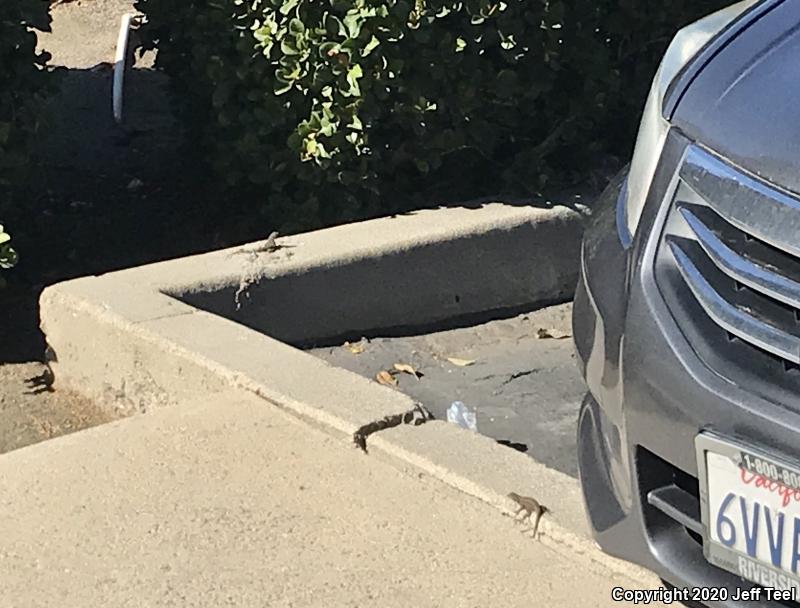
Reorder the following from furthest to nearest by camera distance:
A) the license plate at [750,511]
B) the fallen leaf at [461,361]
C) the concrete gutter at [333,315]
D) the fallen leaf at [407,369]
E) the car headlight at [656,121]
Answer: the fallen leaf at [461,361], the fallen leaf at [407,369], the concrete gutter at [333,315], the car headlight at [656,121], the license plate at [750,511]

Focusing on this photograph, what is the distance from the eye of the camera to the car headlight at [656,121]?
116 inches

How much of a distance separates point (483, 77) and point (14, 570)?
287 cm

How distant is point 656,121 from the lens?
2979 millimetres

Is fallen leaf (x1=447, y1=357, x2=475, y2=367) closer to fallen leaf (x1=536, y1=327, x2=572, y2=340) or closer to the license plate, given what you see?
fallen leaf (x1=536, y1=327, x2=572, y2=340)

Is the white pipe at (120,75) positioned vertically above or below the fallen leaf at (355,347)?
above

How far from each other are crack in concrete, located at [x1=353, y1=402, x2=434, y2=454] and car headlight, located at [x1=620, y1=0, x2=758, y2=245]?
3.61 feet

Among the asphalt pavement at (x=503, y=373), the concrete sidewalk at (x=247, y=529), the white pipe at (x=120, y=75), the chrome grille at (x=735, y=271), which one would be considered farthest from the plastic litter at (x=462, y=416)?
the white pipe at (x=120, y=75)

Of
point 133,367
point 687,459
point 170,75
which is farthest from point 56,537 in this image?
point 170,75

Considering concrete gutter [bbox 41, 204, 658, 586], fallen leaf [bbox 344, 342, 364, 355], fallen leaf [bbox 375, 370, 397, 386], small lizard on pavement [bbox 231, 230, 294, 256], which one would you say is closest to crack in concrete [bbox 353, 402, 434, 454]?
concrete gutter [bbox 41, 204, 658, 586]

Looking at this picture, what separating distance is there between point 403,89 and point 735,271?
9.91ft

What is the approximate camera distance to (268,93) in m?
5.70

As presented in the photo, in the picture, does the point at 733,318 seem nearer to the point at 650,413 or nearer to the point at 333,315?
the point at 650,413

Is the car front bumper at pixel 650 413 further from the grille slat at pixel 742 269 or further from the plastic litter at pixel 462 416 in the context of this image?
the plastic litter at pixel 462 416

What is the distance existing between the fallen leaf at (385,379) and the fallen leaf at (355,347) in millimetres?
217
